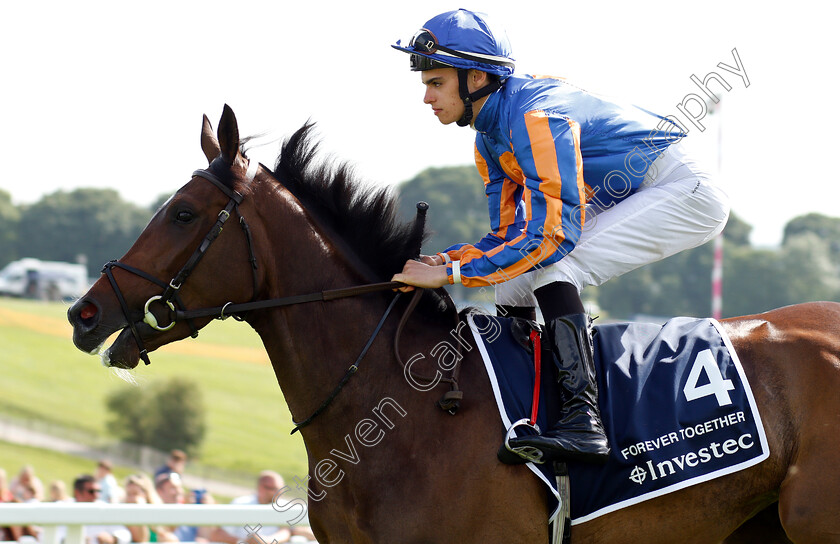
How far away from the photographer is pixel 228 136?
284cm

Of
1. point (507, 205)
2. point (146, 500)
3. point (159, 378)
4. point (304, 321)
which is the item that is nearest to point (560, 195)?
point (507, 205)

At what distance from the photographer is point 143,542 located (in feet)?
17.1

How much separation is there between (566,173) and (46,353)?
2812cm

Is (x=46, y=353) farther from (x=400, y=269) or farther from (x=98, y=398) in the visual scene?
(x=400, y=269)

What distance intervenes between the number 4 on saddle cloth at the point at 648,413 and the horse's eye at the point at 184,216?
103cm

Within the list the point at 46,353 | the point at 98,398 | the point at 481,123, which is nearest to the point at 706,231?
the point at 481,123

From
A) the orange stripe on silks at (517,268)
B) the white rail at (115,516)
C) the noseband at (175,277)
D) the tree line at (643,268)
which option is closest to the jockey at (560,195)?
the orange stripe on silks at (517,268)

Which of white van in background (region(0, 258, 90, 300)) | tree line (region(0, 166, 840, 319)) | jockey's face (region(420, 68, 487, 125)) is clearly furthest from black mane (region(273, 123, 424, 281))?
white van in background (region(0, 258, 90, 300))

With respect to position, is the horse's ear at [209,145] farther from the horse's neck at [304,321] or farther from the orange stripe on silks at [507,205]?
the orange stripe on silks at [507,205]

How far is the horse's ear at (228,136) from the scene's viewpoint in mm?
2787

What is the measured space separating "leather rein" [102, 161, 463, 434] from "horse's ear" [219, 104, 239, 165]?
0.27 feet

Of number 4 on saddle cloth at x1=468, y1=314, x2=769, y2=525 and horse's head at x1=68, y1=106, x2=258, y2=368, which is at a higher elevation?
horse's head at x1=68, y1=106, x2=258, y2=368

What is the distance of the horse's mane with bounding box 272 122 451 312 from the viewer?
10.0 feet

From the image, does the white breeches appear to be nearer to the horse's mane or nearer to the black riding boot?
the black riding boot
